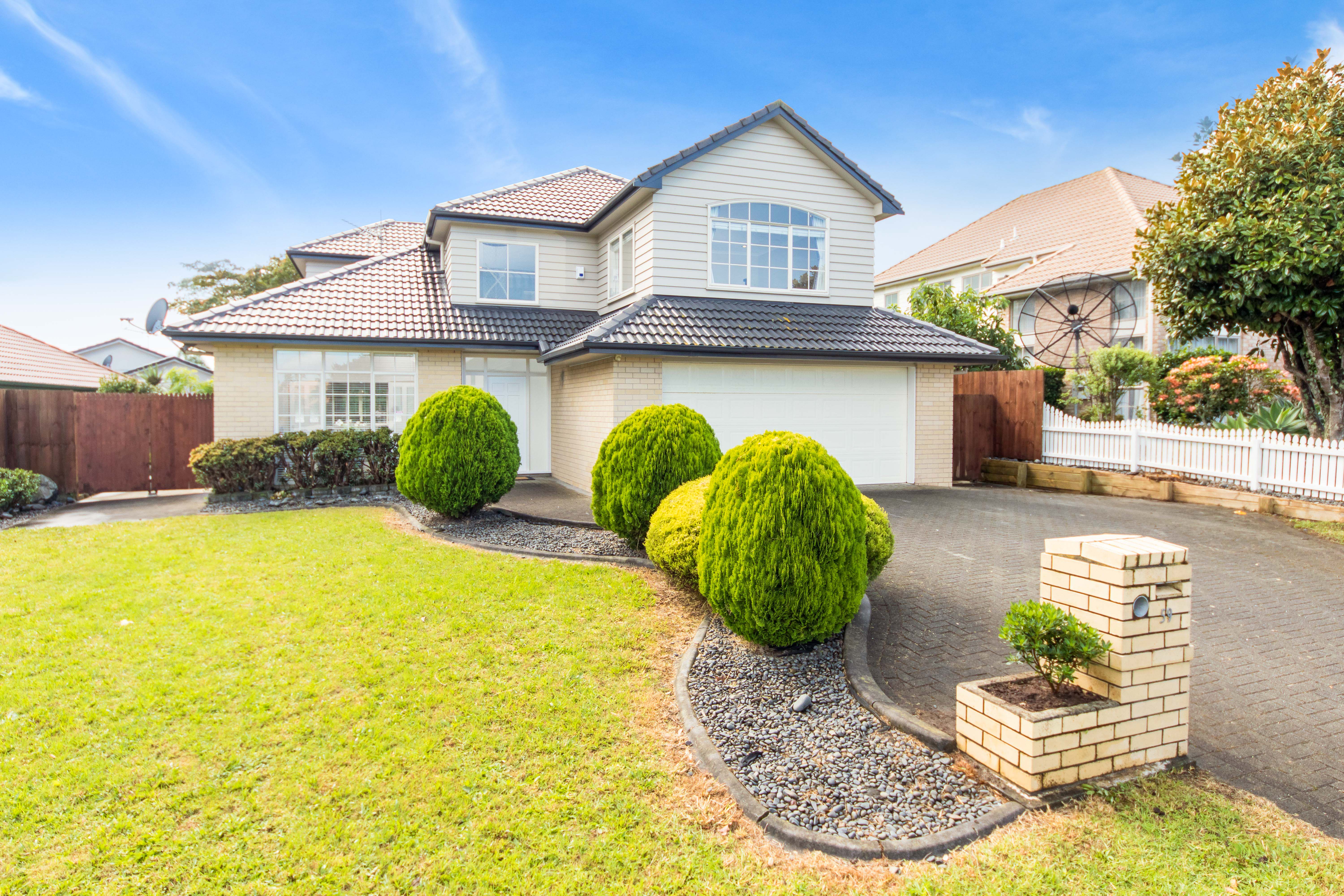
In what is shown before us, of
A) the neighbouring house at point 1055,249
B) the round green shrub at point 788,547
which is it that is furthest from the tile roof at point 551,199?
the round green shrub at point 788,547

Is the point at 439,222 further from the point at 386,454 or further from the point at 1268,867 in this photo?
the point at 1268,867

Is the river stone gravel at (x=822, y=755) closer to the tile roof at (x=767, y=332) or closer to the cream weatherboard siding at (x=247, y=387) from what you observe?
the tile roof at (x=767, y=332)

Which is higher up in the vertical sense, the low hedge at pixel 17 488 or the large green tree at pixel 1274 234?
the large green tree at pixel 1274 234

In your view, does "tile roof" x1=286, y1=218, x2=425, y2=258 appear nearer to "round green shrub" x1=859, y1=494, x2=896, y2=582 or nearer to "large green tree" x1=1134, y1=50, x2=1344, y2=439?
"round green shrub" x1=859, y1=494, x2=896, y2=582

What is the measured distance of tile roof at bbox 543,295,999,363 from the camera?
12.2 meters

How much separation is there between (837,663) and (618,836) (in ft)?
7.74

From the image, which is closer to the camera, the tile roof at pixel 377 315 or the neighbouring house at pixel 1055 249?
the tile roof at pixel 377 315

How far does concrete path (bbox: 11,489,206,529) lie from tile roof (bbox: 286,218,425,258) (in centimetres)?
849

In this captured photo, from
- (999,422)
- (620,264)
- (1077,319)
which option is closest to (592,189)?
(620,264)

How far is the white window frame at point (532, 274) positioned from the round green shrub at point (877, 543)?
12.2m

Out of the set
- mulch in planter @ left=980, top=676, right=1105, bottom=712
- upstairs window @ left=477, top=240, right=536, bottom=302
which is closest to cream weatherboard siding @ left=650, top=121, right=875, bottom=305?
upstairs window @ left=477, top=240, right=536, bottom=302

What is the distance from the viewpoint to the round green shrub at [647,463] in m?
7.67

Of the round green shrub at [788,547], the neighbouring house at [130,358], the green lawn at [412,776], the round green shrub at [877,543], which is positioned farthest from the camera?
the neighbouring house at [130,358]

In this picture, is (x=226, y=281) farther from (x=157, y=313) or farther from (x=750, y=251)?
(x=750, y=251)
